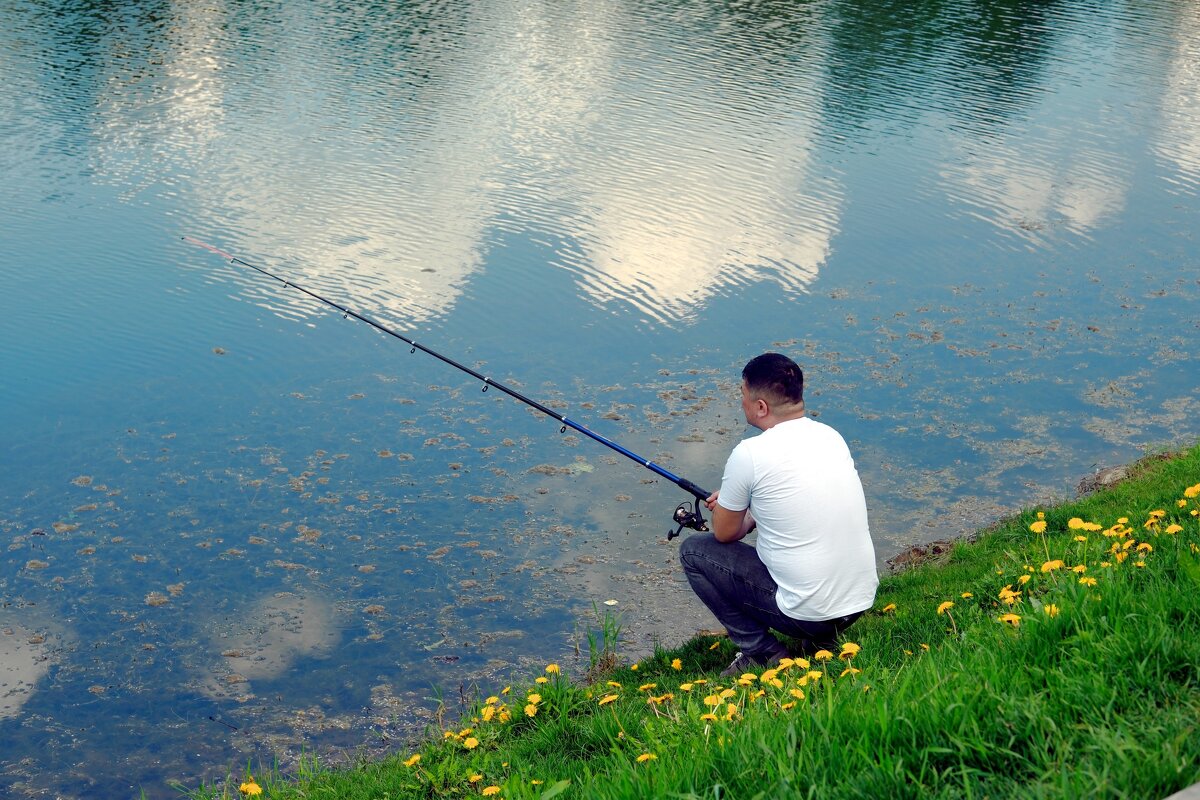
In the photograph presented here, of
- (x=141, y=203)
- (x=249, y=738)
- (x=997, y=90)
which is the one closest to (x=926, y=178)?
(x=997, y=90)

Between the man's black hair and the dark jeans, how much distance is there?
27.8 inches

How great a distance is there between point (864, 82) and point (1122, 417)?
41.7 feet

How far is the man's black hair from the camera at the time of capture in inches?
188

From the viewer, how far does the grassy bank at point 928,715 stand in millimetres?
2959

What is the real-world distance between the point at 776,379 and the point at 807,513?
53 centimetres

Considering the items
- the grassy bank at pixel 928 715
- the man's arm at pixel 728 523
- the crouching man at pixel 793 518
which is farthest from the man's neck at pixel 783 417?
the grassy bank at pixel 928 715

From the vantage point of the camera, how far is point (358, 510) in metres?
7.54

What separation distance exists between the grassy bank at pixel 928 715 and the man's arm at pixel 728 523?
580 mm

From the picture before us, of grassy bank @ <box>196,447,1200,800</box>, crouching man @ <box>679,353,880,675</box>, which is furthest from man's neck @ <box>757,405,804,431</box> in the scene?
grassy bank @ <box>196,447,1200,800</box>

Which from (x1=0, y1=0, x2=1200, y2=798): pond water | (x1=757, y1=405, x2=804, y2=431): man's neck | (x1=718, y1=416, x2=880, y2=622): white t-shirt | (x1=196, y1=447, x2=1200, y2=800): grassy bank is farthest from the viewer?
(x1=0, y1=0, x2=1200, y2=798): pond water

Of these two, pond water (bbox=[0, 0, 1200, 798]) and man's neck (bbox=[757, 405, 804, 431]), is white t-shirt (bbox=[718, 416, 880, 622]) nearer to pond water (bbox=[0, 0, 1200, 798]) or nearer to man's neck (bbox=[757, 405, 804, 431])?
man's neck (bbox=[757, 405, 804, 431])

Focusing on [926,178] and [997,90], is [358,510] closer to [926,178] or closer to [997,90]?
[926,178]

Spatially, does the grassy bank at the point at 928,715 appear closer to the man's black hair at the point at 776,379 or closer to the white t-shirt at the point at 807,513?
the white t-shirt at the point at 807,513

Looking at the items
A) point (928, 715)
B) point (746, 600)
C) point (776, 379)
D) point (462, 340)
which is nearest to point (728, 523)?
point (746, 600)
